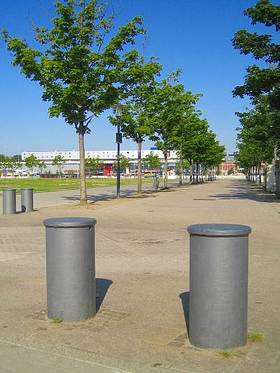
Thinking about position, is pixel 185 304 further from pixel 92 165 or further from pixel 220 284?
pixel 92 165

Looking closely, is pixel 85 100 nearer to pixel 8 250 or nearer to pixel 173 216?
pixel 173 216

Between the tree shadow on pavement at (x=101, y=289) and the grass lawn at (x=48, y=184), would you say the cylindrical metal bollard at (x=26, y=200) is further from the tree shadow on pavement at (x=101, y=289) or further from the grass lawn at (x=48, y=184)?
the grass lawn at (x=48, y=184)

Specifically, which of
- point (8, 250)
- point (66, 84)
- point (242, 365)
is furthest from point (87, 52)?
point (242, 365)

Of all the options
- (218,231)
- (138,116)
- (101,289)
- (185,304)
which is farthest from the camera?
(138,116)

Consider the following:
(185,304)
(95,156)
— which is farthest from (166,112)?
(95,156)

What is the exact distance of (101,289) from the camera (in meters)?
6.72

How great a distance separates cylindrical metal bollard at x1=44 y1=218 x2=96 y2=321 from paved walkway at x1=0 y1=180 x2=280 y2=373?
0.53ft

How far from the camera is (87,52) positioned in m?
19.2

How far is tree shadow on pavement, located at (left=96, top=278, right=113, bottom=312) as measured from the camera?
6051 mm

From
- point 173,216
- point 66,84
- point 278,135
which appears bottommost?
point 173,216

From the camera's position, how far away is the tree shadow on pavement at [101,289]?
6.05 meters

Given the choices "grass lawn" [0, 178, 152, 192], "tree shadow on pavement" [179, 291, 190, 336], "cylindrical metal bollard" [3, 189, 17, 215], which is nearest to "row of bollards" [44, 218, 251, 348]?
"tree shadow on pavement" [179, 291, 190, 336]

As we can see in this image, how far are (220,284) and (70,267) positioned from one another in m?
1.58

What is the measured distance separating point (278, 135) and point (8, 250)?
53.6ft
